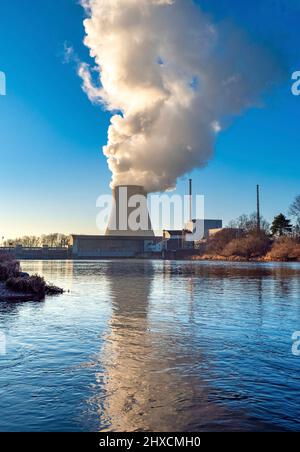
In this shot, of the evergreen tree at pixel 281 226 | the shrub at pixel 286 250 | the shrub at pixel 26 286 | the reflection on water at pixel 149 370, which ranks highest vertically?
the evergreen tree at pixel 281 226

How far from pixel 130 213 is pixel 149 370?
90182 millimetres

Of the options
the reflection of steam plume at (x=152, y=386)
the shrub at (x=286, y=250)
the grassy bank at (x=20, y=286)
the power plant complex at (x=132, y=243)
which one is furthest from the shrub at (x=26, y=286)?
the power plant complex at (x=132, y=243)

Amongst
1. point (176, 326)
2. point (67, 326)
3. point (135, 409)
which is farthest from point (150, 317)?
point (135, 409)

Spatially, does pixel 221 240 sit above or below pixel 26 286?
above

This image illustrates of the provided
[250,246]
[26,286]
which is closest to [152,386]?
[26,286]

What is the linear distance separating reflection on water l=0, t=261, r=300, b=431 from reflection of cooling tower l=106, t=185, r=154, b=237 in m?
66.8

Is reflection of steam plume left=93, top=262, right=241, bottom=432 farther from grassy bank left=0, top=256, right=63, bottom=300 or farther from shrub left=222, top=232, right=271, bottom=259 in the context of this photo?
shrub left=222, top=232, right=271, bottom=259

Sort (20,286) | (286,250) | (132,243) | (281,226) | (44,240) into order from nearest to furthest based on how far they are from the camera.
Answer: (20,286) < (286,250) < (281,226) < (132,243) < (44,240)

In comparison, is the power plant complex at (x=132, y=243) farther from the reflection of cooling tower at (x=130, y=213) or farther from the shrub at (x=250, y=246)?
the shrub at (x=250, y=246)

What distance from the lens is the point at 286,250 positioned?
68.2 m

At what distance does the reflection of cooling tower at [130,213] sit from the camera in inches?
3209

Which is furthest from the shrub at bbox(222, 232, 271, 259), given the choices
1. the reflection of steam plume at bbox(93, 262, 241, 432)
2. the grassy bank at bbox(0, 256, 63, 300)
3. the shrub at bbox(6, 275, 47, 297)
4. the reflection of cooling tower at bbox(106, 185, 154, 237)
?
the reflection of steam plume at bbox(93, 262, 241, 432)

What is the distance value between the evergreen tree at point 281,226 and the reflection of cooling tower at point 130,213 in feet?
92.2

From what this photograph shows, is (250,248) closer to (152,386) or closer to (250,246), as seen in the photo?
(250,246)
